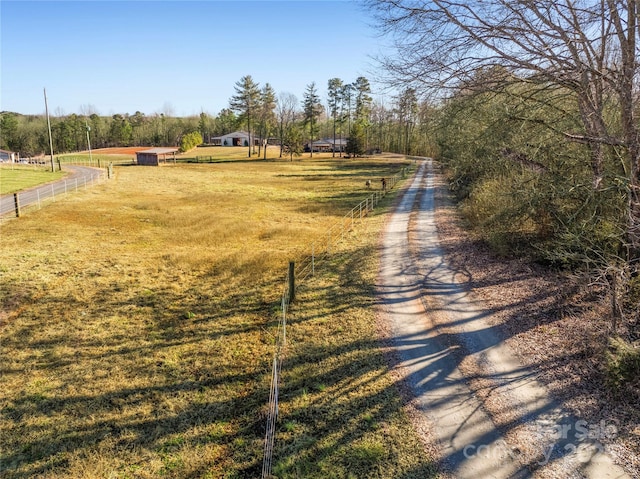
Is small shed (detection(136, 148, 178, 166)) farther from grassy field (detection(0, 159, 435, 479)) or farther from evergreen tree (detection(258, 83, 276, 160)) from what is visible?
grassy field (detection(0, 159, 435, 479))

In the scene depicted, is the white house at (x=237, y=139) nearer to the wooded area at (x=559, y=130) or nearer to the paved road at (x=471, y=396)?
the wooded area at (x=559, y=130)

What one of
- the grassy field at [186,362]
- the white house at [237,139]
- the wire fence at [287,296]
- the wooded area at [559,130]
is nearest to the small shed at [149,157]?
the white house at [237,139]

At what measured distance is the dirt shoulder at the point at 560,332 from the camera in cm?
616

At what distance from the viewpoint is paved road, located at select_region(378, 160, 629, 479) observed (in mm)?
5551

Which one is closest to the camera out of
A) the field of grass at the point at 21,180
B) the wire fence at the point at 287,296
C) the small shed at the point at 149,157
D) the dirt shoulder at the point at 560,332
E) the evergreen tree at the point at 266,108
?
the dirt shoulder at the point at 560,332

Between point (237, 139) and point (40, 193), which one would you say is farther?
point (237, 139)

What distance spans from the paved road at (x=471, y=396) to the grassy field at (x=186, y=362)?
55cm

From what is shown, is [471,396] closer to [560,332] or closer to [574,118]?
[560,332]

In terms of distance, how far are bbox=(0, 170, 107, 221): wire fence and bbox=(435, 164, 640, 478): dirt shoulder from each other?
24832 mm

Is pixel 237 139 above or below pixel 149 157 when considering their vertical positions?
above

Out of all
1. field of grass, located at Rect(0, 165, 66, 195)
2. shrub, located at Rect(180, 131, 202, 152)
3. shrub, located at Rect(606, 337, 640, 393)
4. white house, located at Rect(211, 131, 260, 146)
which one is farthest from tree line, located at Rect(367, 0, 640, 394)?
white house, located at Rect(211, 131, 260, 146)

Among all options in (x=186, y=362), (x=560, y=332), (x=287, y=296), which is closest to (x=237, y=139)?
(x=287, y=296)

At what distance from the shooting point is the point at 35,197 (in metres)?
29.6

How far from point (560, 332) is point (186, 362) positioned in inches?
321
